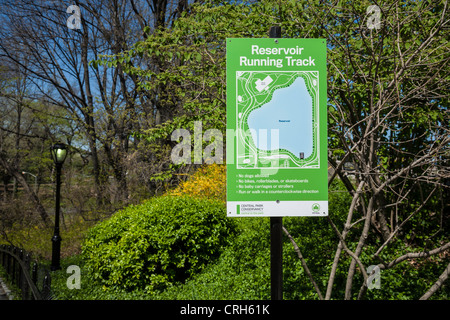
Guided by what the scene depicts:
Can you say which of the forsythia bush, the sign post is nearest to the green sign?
the sign post

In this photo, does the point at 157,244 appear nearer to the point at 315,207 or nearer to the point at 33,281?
the point at 33,281

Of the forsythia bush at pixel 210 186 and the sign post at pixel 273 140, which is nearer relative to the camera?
the sign post at pixel 273 140

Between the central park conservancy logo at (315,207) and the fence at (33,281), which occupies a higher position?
the central park conservancy logo at (315,207)

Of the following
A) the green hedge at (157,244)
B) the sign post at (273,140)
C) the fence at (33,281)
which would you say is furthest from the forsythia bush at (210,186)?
the sign post at (273,140)

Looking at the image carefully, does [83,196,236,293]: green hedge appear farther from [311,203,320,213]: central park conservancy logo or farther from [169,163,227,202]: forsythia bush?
[311,203,320,213]: central park conservancy logo

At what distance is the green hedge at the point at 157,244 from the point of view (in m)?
6.07

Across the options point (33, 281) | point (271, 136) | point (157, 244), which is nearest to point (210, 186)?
point (157, 244)

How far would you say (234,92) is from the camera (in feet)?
9.18

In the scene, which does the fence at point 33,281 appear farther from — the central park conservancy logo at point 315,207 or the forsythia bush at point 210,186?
the forsythia bush at point 210,186

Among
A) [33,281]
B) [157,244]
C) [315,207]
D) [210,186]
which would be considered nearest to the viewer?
[315,207]

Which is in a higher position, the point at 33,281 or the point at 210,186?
the point at 210,186

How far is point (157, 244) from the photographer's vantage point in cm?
630

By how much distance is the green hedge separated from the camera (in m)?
6.07

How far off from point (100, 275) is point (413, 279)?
488 cm
